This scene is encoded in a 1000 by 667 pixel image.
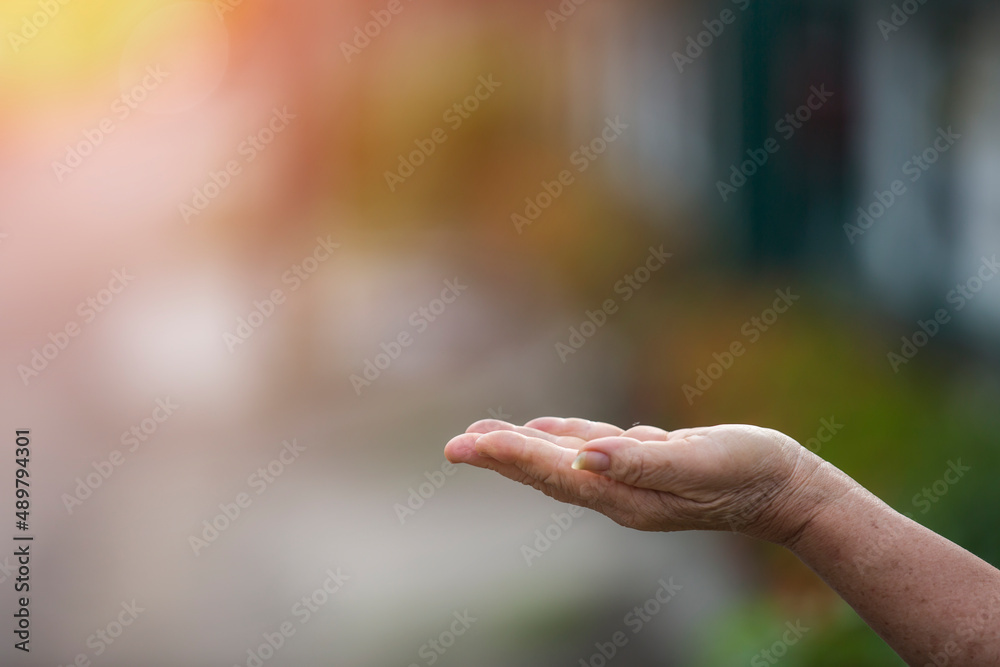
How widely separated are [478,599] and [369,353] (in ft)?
3.03

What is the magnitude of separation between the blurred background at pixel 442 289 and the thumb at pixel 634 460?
174 cm

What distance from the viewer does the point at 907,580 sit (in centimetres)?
88

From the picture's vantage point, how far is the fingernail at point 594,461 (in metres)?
Result: 0.92

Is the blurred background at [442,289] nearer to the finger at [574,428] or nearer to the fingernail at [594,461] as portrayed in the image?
the finger at [574,428]

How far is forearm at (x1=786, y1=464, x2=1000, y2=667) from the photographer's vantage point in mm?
853

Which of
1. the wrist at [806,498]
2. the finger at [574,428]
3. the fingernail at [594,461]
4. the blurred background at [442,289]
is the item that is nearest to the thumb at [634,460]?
the fingernail at [594,461]

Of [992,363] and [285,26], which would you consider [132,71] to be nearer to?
[285,26]

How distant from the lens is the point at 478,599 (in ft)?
8.79

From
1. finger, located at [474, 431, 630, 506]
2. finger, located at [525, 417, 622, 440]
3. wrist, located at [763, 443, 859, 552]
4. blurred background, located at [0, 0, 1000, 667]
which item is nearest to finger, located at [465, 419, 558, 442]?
finger, located at [525, 417, 622, 440]

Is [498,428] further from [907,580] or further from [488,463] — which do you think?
[907,580]

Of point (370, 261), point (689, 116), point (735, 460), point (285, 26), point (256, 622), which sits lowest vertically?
point (256, 622)

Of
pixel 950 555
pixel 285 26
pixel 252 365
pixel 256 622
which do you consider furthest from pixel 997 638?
A: pixel 285 26

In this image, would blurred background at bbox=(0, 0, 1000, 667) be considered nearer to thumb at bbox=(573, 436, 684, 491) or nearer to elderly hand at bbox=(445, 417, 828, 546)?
elderly hand at bbox=(445, 417, 828, 546)

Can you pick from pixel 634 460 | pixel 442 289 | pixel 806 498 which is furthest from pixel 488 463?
pixel 442 289
